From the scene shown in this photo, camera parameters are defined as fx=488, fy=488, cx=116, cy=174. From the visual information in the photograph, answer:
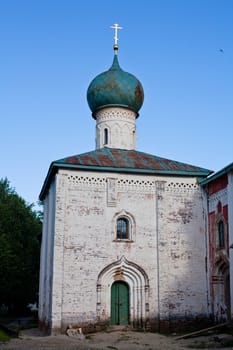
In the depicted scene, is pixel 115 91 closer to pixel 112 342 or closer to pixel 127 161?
pixel 127 161

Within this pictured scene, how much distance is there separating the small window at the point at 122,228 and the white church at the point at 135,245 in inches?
1.4

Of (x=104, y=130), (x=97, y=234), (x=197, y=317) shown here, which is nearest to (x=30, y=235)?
(x=104, y=130)

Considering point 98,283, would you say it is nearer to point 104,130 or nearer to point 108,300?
point 108,300

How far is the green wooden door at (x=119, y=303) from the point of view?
16.9m

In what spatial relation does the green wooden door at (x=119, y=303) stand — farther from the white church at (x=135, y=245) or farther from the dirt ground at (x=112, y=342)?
the dirt ground at (x=112, y=342)

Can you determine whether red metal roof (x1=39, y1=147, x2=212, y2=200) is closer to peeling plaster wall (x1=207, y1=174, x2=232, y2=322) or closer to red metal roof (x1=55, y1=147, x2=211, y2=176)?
red metal roof (x1=55, y1=147, x2=211, y2=176)

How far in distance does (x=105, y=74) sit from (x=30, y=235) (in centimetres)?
1095

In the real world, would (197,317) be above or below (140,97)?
below

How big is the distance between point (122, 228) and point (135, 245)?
2.54ft

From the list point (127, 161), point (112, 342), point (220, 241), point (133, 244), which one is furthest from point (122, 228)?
point (112, 342)

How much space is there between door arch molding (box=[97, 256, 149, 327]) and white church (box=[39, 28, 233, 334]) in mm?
35

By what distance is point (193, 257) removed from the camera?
1772 centimetres

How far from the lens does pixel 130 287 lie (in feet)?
57.0

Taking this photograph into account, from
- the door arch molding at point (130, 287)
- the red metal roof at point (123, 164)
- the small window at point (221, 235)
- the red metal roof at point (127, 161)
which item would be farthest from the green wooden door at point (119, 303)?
the red metal roof at point (127, 161)
